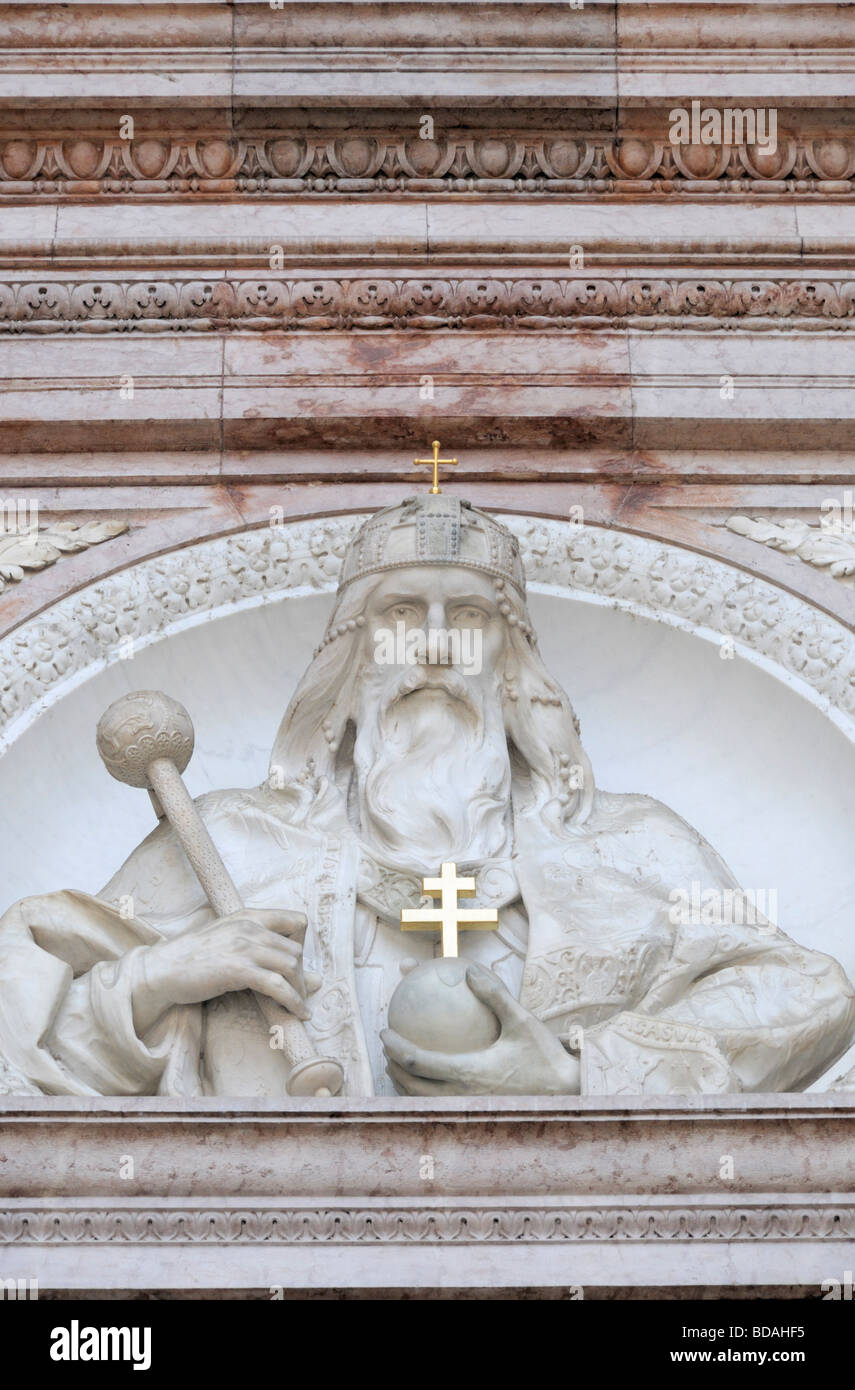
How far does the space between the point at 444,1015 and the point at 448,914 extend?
0.51 metres

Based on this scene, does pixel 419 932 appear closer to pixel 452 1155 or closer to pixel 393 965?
pixel 393 965

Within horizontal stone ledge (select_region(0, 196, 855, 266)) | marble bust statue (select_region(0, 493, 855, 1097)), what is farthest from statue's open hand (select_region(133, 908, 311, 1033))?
horizontal stone ledge (select_region(0, 196, 855, 266))

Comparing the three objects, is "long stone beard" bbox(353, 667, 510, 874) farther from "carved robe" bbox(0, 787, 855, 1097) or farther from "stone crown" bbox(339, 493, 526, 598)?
"stone crown" bbox(339, 493, 526, 598)

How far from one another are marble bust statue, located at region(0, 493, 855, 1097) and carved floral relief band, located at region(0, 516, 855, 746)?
0.60 m

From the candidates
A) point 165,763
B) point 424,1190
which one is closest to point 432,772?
point 165,763

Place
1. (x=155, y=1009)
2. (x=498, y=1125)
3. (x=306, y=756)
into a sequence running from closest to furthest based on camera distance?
(x=498, y=1125) → (x=155, y=1009) → (x=306, y=756)

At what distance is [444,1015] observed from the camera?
23.7 feet

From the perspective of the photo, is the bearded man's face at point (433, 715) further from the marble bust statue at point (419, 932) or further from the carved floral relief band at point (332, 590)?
the carved floral relief band at point (332, 590)

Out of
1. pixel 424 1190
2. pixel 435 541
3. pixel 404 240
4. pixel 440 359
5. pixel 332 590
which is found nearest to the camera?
pixel 424 1190

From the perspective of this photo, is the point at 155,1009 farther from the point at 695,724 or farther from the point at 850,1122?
the point at 695,724

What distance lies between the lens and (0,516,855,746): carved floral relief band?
8.70 m

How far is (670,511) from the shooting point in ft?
30.2
